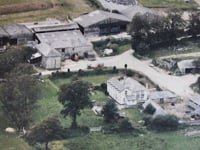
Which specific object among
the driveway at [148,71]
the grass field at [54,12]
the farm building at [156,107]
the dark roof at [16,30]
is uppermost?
the dark roof at [16,30]

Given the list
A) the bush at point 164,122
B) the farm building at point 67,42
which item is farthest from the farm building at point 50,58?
the bush at point 164,122

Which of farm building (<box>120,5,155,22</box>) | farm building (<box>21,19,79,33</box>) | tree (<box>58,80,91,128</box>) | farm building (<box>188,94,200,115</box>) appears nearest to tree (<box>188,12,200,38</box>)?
farm building (<box>120,5,155,22</box>)

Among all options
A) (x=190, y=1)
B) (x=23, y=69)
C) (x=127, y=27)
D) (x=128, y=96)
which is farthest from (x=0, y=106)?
(x=190, y=1)

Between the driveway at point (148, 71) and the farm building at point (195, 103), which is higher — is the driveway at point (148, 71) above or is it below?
below

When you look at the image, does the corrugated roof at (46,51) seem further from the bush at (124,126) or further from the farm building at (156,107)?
the bush at (124,126)

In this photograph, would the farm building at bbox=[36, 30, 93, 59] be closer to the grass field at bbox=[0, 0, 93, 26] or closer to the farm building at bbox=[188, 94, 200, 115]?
the grass field at bbox=[0, 0, 93, 26]

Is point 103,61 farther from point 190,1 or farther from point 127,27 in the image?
point 190,1
